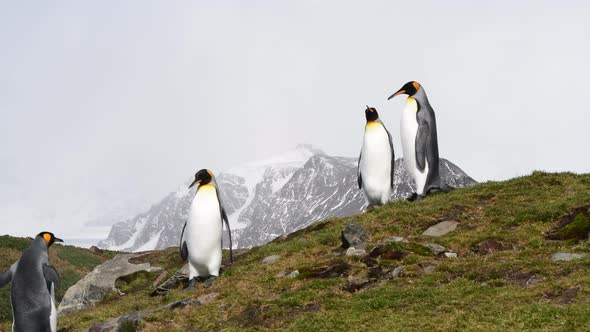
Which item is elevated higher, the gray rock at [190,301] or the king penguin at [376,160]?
the king penguin at [376,160]

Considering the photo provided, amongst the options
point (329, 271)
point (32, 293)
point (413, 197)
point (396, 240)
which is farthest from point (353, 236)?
point (32, 293)

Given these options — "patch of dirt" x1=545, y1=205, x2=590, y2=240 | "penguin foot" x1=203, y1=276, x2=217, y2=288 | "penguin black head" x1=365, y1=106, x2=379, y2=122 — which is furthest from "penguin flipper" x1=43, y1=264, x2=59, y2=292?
"patch of dirt" x1=545, y1=205, x2=590, y2=240

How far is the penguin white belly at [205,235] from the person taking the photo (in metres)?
17.6

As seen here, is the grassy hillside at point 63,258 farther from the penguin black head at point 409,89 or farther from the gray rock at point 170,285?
the penguin black head at point 409,89

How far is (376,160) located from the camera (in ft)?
72.2

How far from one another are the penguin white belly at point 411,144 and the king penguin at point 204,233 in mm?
7686

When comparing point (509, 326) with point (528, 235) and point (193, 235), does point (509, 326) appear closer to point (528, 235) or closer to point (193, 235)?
point (528, 235)

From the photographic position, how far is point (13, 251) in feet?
111

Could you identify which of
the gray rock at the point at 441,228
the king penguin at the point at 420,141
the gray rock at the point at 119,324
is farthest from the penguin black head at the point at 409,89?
the gray rock at the point at 119,324

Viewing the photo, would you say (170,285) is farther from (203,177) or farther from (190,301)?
(190,301)

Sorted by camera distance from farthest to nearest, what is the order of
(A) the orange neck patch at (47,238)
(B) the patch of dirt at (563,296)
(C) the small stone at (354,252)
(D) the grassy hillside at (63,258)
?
(D) the grassy hillside at (63,258)
(C) the small stone at (354,252)
(A) the orange neck patch at (47,238)
(B) the patch of dirt at (563,296)

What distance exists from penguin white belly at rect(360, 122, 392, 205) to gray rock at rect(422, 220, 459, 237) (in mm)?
4542

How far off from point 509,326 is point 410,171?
1228cm

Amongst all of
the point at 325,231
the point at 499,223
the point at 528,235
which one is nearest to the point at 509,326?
the point at 528,235
